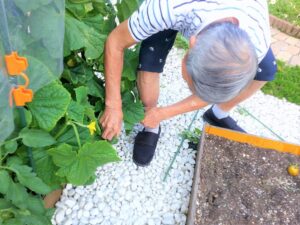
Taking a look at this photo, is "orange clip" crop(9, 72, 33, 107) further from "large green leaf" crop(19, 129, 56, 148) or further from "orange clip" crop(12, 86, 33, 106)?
"large green leaf" crop(19, 129, 56, 148)

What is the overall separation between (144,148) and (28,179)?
2.63ft

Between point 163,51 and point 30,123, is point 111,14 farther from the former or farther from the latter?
point 30,123

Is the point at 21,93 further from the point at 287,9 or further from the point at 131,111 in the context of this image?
the point at 287,9

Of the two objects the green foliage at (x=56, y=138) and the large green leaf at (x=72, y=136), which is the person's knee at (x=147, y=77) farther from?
the large green leaf at (x=72, y=136)

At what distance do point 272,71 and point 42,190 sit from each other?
1.09 meters

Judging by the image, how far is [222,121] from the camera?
7.26 feet

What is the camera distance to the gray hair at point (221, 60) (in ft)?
3.64

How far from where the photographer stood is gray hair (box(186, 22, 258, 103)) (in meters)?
1.11

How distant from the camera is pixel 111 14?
1.61 meters

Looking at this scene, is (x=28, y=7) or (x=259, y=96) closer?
(x=28, y=7)

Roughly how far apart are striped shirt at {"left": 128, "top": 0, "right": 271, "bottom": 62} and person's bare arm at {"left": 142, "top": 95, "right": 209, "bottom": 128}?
389 millimetres

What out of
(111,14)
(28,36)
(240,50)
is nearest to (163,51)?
(111,14)

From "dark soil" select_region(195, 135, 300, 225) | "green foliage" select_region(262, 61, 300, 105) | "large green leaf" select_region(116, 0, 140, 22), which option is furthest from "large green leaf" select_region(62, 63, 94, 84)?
"green foliage" select_region(262, 61, 300, 105)

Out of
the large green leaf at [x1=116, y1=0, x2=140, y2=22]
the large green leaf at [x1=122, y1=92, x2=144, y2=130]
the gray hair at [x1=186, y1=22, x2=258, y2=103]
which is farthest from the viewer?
the large green leaf at [x1=122, y1=92, x2=144, y2=130]
